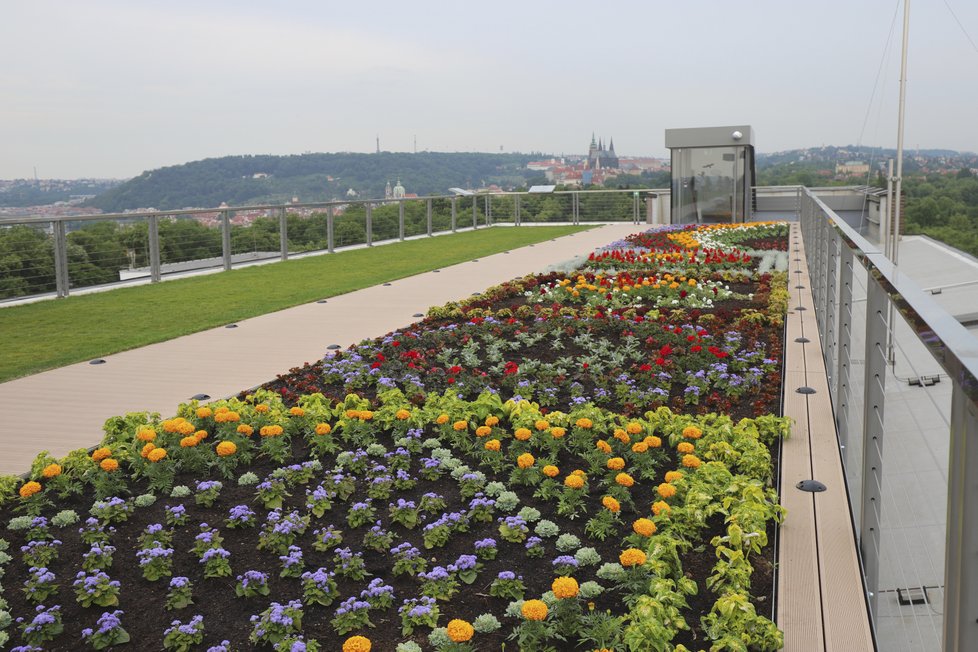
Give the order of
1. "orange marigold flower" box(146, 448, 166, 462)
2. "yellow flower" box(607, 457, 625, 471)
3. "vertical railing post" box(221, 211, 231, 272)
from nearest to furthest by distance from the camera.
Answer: "yellow flower" box(607, 457, 625, 471) < "orange marigold flower" box(146, 448, 166, 462) < "vertical railing post" box(221, 211, 231, 272)

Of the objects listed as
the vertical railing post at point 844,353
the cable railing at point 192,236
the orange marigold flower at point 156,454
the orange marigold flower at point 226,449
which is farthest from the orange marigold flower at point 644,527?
the cable railing at point 192,236

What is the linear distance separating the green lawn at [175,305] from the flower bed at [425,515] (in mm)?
3145

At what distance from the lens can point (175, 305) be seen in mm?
11086

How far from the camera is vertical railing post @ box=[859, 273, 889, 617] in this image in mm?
2990

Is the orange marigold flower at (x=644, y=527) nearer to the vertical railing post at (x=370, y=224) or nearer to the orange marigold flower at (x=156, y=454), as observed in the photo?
the orange marigold flower at (x=156, y=454)

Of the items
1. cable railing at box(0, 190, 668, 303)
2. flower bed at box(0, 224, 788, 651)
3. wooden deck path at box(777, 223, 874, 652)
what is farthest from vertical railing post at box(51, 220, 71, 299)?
wooden deck path at box(777, 223, 874, 652)

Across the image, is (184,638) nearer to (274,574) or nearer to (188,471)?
(274,574)

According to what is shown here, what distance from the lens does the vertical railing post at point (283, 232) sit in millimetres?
16984

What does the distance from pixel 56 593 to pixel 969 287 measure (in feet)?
80.1

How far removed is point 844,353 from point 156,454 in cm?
359

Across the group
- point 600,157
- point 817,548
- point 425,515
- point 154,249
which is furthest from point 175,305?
point 600,157

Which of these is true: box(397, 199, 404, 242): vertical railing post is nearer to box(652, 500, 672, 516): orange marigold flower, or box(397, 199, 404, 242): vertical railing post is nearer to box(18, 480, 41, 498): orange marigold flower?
box(18, 480, 41, 498): orange marigold flower

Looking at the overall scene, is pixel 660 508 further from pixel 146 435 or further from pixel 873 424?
pixel 146 435

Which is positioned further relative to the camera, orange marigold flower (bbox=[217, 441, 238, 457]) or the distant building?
the distant building
